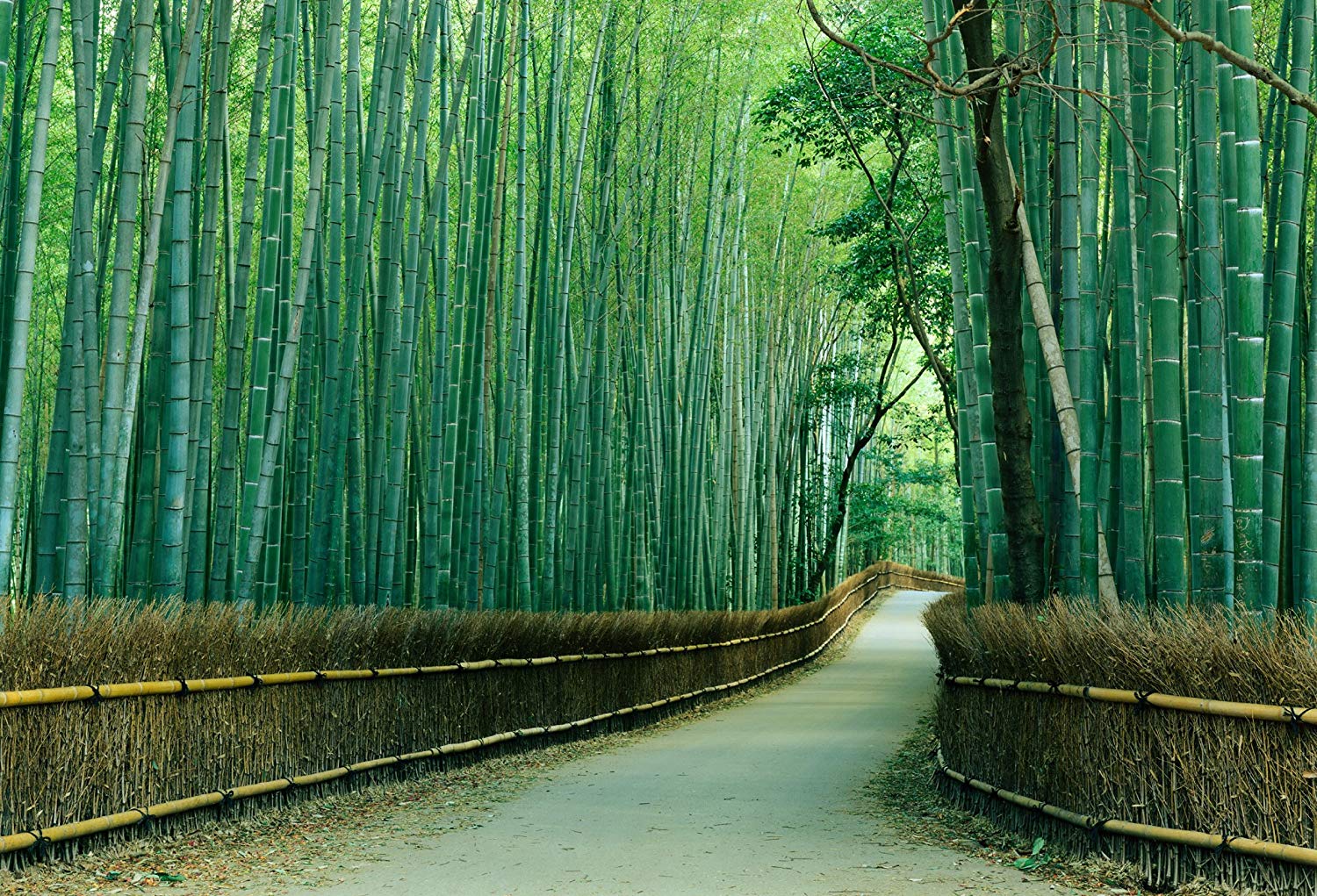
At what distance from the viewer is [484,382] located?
7441 millimetres

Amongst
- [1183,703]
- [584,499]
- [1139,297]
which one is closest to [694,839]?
[1183,703]

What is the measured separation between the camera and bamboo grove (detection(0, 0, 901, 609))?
15.5 feet

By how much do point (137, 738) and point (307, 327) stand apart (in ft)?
9.94

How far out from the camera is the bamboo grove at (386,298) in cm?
473

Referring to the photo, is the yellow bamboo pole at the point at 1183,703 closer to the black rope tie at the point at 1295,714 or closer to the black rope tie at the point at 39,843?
the black rope tie at the point at 1295,714

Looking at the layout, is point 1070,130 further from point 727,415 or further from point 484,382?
point 727,415

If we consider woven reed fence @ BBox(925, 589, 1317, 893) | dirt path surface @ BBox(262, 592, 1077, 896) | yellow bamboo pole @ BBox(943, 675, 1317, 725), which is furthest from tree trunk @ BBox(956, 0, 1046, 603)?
dirt path surface @ BBox(262, 592, 1077, 896)

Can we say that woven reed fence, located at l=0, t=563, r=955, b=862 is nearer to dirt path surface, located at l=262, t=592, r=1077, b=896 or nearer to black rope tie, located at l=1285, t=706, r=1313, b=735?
dirt path surface, located at l=262, t=592, r=1077, b=896

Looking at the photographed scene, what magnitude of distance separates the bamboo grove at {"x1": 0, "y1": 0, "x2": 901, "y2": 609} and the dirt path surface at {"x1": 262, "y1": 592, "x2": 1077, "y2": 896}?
136cm

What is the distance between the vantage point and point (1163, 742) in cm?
362

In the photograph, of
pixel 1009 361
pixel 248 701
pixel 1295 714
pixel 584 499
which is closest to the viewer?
pixel 1295 714

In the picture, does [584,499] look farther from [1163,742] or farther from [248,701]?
[1163,742]

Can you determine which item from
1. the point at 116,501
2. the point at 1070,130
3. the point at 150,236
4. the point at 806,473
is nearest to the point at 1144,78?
the point at 1070,130

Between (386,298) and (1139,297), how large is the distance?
128 inches
